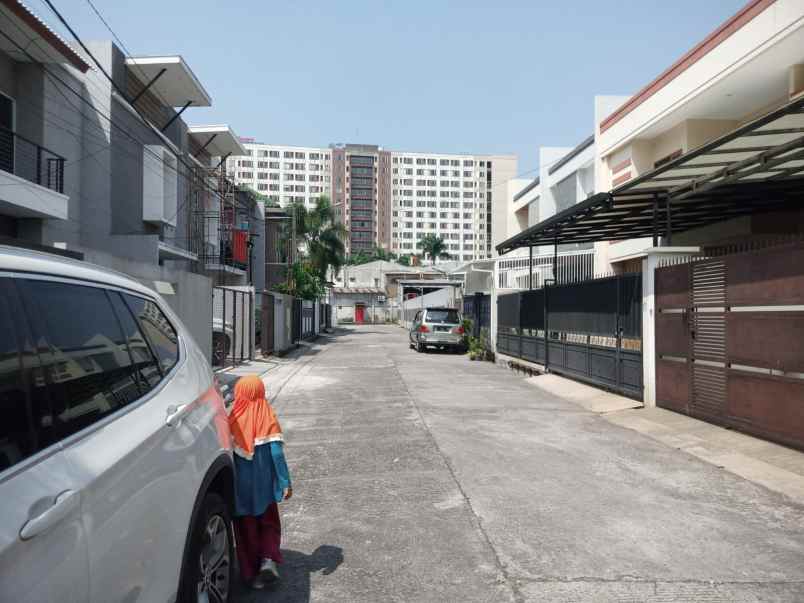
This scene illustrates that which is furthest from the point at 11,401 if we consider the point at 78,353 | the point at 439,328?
the point at 439,328

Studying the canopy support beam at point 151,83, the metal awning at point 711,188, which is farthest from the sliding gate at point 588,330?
the canopy support beam at point 151,83

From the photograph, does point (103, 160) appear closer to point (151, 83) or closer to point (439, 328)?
point (151, 83)

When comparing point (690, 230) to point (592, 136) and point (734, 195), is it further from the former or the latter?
point (592, 136)

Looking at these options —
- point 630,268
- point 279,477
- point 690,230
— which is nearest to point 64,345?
point 279,477

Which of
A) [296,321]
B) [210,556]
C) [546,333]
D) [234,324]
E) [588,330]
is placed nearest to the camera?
[210,556]

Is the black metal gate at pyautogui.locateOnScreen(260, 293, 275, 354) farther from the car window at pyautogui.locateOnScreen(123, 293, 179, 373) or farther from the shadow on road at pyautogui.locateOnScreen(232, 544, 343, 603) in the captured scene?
the car window at pyautogui.locateOnScreen(123, 293, 179, 373)

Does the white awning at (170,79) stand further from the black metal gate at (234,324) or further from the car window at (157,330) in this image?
the car window at (157,330)

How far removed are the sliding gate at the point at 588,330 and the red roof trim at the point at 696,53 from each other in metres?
6.27

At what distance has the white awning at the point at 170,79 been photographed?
65.6 feet

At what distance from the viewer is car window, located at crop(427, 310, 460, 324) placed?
23.9m

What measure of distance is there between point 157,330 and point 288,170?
124 meters

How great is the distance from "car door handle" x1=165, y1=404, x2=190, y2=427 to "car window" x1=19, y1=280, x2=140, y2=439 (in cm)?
17

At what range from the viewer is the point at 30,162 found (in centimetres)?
1444

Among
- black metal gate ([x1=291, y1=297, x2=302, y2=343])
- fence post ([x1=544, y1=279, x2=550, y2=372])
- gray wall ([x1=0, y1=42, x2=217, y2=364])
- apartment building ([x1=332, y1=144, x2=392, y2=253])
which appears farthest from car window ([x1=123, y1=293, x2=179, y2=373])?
apartment building ([x1=332, y1=144, x2=392, y2=253])
